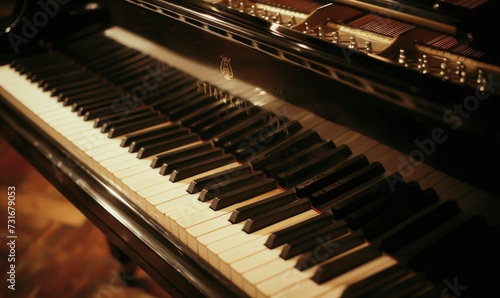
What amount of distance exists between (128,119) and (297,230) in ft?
3.30

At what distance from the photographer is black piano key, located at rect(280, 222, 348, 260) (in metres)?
1.36

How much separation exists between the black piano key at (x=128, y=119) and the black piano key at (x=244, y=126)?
15.5 inches

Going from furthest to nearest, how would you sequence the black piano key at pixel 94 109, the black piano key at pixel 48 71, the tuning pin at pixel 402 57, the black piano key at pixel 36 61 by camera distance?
the black piano key at pixel 36 61
the black piano key at pixel 48 71
the black piano key at pixel 94 109
the tuning pin at pixel 402 57

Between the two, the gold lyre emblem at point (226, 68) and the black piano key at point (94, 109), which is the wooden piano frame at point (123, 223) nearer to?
the black piano key at point (94, 109)

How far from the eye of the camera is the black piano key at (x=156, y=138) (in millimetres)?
1979

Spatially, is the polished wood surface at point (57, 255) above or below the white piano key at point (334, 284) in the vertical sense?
below

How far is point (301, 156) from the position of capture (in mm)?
1633

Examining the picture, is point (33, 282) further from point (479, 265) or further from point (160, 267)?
point (479, 265)

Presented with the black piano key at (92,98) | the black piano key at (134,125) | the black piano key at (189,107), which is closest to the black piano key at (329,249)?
the black piano key at (189,107)

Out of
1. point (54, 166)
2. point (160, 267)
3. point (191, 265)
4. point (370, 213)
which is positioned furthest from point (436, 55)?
point (54, 166)

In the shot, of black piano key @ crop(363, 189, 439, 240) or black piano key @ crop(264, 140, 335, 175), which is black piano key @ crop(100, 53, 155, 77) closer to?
black piano key @ crop(264, 140, 335, 175)

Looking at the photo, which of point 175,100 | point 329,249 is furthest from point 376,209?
point 175,100

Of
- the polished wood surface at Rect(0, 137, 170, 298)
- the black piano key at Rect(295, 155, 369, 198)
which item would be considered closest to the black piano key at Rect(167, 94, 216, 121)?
the black piano key at Rect(295, 155, 369, 198)

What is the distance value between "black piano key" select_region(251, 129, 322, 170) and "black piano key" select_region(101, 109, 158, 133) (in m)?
0.63
